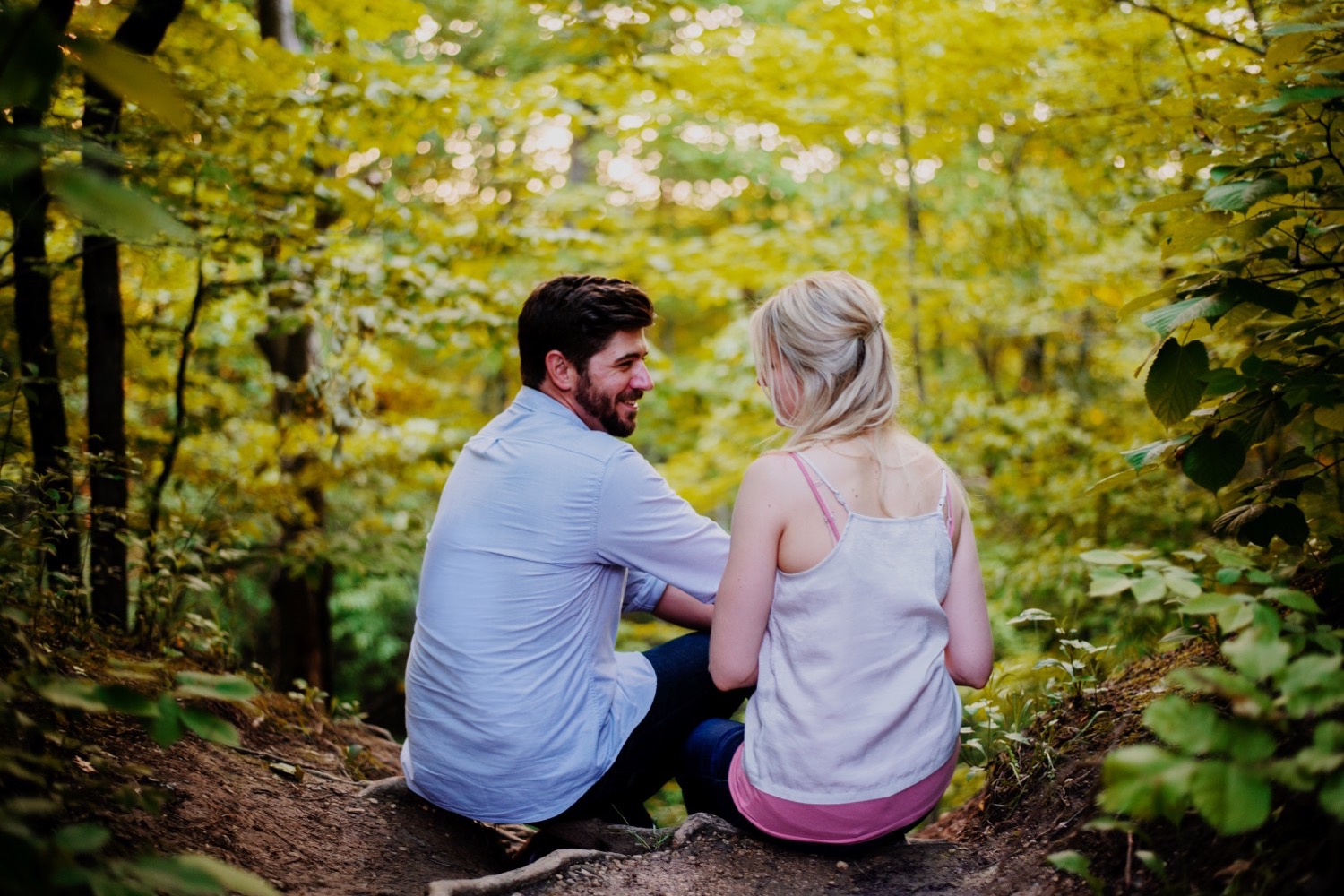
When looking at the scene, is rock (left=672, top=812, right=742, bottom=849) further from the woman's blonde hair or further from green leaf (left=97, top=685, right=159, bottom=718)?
green leaf (left=97, top=685, right=159, bottom=718)

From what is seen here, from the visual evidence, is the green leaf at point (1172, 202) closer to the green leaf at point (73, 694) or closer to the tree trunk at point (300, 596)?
the green leaf at point (73, 694)

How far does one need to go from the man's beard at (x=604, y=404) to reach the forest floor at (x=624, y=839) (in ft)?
3.51

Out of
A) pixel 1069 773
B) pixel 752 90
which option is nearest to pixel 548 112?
pixel 752 90

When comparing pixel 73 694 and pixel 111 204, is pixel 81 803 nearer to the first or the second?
pixel 73 694

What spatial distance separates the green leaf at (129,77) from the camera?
0.89 meters

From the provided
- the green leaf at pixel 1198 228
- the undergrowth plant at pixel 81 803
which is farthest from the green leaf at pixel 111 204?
the green leaf at pixel 1198 228

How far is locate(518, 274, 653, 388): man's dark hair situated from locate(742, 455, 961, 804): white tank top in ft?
2.54

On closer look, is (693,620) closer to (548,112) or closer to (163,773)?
(163,773)

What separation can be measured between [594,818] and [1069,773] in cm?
123

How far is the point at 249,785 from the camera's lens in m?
2.38

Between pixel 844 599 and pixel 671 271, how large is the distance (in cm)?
504

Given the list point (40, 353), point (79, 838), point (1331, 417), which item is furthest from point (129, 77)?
point (40, 353)

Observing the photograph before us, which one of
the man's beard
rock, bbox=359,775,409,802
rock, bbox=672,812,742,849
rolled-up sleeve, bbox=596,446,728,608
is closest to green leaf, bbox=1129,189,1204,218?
rolled-up sleeve, bbox=596,446,728,608

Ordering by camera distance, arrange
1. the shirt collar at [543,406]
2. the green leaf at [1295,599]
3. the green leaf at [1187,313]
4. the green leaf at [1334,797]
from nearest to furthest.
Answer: the green leaf at [1334,797] < the green leaf at [1295,599] < the green leaf at [1187,313] < the shirt collar at [543,406]
